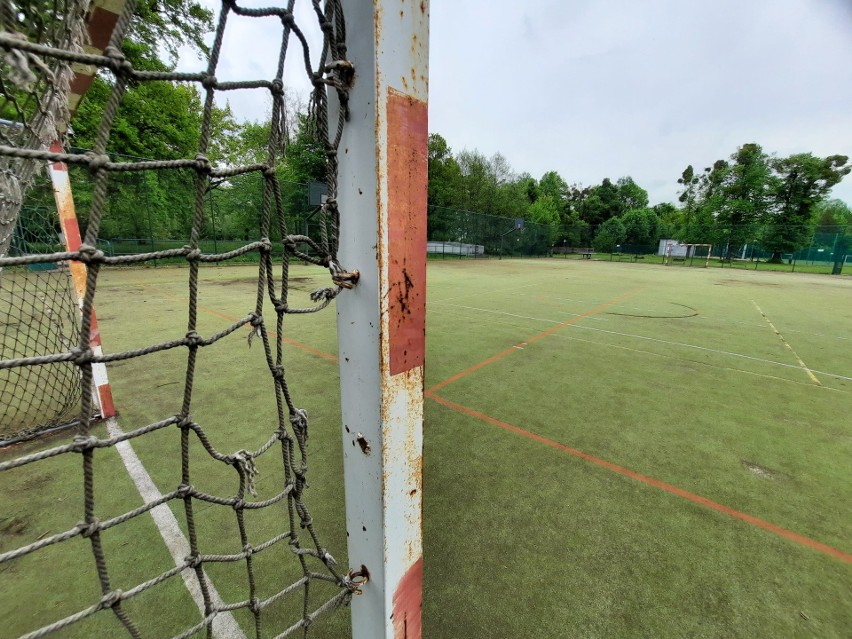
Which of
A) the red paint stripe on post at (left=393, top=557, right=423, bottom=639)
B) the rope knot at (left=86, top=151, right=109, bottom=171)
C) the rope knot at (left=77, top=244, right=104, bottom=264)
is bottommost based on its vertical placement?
the red paint stripe on post at (left=393, top=557, right=423, bottom=639)

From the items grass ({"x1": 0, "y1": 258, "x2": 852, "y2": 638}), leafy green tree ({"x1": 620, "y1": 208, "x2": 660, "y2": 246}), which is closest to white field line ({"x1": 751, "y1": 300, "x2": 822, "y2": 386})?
grass ({"x1": 0, "y1": 258, "x2": 852, "y2": 638})

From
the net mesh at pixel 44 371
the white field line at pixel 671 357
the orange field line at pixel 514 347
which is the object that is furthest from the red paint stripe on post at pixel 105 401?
the white field line at pixel 671 357

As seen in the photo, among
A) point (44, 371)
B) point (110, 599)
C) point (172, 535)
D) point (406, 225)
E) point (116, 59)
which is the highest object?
point (116, 59)

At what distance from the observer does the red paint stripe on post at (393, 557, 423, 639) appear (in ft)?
3.05

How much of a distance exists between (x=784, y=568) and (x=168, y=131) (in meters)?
18.1

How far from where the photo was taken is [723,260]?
25.8 metres

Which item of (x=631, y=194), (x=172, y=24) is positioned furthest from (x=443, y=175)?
(x=631, y=194)

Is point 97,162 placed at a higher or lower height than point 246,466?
higher

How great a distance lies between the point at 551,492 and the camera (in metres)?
1.98

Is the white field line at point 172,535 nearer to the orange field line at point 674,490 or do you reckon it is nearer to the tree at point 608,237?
the orange field line at point 674,490

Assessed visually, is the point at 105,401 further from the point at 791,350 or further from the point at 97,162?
the point at 791,350

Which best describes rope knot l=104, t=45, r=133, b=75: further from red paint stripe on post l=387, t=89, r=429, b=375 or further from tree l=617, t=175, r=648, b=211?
tree l=617, t=175, r=648, b=211

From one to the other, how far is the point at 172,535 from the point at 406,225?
6.01 ft

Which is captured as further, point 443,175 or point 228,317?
point 443,175
